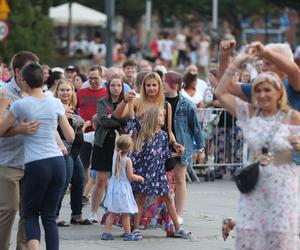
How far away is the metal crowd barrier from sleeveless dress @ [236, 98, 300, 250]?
35.6 feet

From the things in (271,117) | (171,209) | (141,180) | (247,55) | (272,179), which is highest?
(247,55)

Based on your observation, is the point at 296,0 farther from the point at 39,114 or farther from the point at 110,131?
the point at 39,114

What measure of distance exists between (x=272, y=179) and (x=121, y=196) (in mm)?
4231

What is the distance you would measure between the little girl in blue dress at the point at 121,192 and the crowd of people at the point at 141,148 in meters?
0.01

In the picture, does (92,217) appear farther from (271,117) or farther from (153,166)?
(271,117)

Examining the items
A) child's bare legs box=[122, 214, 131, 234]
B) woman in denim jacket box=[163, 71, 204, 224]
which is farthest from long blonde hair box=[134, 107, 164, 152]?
woman in denim jacket box=[163, 71, 204, 224]

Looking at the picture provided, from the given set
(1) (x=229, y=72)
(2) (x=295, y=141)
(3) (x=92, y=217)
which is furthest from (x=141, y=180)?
(2) (x=295, y=141)

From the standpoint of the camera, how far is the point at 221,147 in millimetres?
19391

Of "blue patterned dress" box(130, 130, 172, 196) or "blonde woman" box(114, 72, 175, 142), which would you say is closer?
"blue patterned dress" box(130, 130, 172, 196)

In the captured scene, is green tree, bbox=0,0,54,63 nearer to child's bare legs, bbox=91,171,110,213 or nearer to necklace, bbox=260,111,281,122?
child's bare legs, bbox=91,171,110,213

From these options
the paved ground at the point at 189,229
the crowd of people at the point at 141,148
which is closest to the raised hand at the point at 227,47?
the crowd of people at the point at 141,148

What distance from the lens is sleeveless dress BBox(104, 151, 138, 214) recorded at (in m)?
12.1

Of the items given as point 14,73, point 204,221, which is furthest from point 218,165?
point 14,73

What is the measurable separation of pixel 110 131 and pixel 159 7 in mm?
50838
